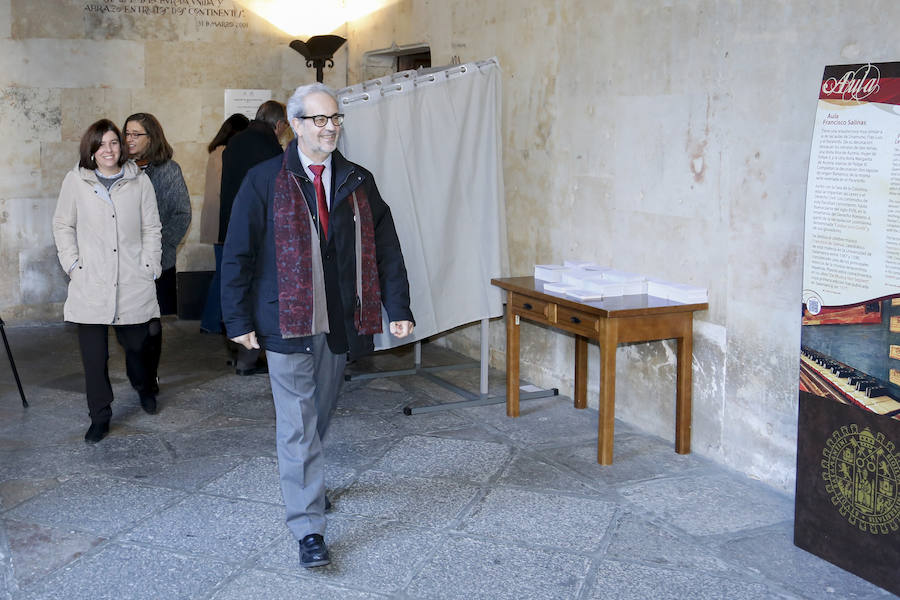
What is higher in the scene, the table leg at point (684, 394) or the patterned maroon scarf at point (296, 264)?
the patterned maroon scarf at point (296, 264)

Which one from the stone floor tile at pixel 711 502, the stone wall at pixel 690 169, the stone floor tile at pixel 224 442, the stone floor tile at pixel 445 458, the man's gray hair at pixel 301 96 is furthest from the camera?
the stone floor tile at pixel 224 442

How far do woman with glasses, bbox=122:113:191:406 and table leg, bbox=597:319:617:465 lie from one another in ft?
8.21

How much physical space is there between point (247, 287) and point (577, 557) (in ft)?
4.80

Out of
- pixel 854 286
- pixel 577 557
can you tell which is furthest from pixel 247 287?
pixel 854 286

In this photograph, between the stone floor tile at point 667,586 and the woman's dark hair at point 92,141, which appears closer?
the stone floor tile at point 667,586

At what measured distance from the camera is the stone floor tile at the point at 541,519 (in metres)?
3.52

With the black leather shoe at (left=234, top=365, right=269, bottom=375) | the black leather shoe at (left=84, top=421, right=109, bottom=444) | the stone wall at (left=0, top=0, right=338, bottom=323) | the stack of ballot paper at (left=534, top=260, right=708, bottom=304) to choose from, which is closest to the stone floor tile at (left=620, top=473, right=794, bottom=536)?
the stack of ballot paper at (left=534, top=260, right=708, bottom=304)

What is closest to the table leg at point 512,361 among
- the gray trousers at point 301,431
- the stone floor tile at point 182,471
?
the stone floor tile at point 182,471

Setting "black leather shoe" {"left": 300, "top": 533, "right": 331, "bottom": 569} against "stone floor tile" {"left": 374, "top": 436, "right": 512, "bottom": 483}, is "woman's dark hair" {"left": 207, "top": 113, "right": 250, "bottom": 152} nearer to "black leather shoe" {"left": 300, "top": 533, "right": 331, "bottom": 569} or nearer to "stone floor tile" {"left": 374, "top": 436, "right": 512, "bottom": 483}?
"stone floor tile" {"left": 374, "top": 436, "right": 512, "bottom": 483}

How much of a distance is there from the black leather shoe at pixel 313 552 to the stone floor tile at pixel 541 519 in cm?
58

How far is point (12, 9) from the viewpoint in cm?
746

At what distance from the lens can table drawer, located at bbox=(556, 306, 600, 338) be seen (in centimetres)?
429

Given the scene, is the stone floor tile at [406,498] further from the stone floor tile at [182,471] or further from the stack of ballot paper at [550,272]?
the stack of ballot paper at [550,272]

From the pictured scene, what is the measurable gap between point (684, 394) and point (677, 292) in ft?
1.52
